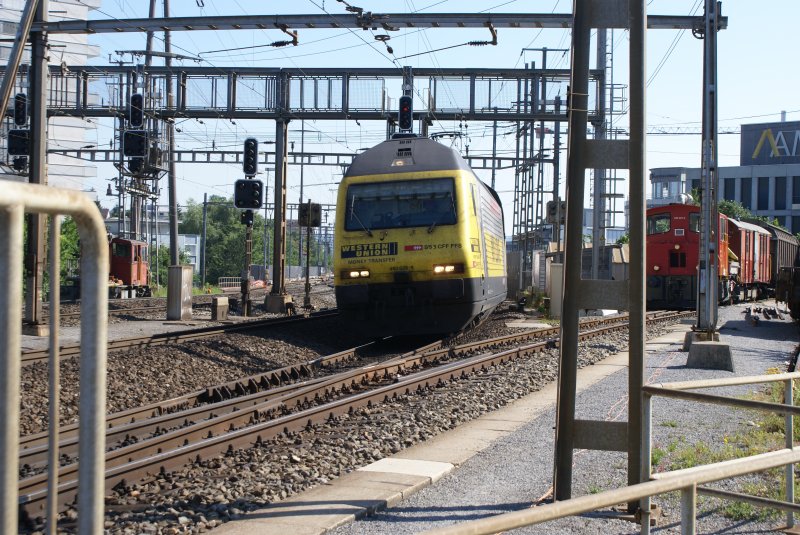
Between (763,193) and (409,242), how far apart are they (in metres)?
76.8

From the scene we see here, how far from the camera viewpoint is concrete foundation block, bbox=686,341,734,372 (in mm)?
12750

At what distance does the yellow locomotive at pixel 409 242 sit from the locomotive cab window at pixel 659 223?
1578cm

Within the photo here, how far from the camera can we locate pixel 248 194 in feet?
72.8

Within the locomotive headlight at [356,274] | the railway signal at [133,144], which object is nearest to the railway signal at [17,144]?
the railway signal at [133,144]

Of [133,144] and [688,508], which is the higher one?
[133,144]

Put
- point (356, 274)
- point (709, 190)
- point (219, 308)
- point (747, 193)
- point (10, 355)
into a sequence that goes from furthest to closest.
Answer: point (747, 193) < point (219, 308) < point (356, 274) < point (709, 190) < point (10, 355)

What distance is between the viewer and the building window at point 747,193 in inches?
3262

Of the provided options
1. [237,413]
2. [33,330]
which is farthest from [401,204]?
[237,413]

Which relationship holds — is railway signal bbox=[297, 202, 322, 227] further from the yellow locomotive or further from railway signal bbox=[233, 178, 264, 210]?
the yellow locomotive

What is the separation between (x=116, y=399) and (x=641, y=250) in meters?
7.15

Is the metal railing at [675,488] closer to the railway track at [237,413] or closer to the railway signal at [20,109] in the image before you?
the railway track at [237,413]

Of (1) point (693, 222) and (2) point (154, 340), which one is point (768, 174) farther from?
(2) point (154, 340)

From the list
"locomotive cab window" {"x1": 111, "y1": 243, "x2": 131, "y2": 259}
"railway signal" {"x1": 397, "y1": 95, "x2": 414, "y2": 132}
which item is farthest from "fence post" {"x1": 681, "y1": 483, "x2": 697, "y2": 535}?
"locomotive cab window" {"x1": 111, "y1": 243, "x2": 131, "y2": 259}

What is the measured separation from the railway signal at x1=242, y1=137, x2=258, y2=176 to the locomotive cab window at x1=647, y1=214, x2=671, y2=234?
47.1 ft
